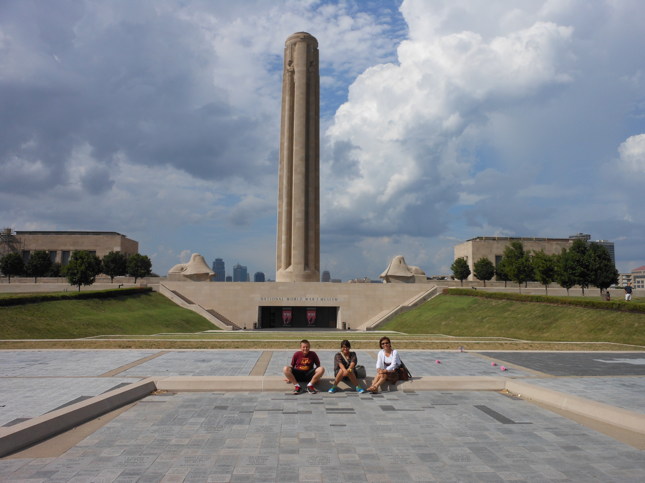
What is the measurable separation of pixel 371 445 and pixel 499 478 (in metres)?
1.91

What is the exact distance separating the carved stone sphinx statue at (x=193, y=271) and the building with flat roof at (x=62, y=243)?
876 inches

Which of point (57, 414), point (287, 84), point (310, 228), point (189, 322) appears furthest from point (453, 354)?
point (287, 84)

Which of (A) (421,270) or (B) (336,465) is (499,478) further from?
(A) (421,270)

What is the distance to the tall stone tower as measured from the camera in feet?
193

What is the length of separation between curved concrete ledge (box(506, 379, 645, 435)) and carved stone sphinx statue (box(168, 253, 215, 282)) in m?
51.6

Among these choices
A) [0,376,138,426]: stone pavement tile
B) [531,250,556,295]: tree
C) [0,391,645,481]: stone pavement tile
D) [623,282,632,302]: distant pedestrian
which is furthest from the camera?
[531,250,556,295]: tree

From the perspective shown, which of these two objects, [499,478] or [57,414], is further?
[57,414]

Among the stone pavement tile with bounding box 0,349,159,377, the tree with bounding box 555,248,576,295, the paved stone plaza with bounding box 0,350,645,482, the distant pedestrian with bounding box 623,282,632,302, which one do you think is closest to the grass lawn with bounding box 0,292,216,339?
the stone pavement tile with bounding box 0,349,159,377

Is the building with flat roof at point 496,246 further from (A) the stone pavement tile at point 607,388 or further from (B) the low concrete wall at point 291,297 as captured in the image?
(A) the stone pavement tile at point 607,388

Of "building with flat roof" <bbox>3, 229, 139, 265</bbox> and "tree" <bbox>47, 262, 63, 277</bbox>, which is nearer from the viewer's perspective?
"tree" <bbox>47, 262, 63, 277</bbox>

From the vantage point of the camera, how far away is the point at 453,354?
17.7m

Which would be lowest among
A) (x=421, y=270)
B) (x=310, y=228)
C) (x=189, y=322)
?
(x=189, y=322)

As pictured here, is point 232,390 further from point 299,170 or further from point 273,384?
point 299,170

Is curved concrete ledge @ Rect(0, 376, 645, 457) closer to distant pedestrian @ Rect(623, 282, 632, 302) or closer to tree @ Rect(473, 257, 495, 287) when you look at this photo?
distant pedestrian @ Rect(623, 282, 632, 302)
